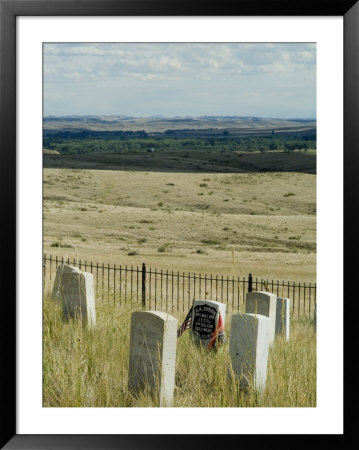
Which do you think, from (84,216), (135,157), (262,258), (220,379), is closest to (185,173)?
(135,157)

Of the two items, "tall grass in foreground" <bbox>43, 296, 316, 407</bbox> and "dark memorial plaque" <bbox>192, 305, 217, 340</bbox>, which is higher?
"dark memorial plaque" <bbox>192, 305, 217, 340</bbox>

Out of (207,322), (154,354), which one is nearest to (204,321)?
(207,322)

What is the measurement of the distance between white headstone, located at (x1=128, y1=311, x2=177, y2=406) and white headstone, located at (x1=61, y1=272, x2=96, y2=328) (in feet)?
7.18

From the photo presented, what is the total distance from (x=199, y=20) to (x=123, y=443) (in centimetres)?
264

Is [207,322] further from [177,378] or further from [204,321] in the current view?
[177,378]

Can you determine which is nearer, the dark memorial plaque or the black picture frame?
the black picture frame

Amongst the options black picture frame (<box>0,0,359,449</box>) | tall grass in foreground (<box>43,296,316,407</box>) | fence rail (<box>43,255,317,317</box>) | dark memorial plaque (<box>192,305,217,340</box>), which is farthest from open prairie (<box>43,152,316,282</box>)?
black picture frame (<box>0,0,359,449</box>)

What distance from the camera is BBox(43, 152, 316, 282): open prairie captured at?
1107 inches

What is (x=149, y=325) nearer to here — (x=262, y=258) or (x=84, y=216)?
(x=262, y=258)

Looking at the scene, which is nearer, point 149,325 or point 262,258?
point 149,325

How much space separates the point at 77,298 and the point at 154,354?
8.32 ft

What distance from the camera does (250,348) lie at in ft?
14.8

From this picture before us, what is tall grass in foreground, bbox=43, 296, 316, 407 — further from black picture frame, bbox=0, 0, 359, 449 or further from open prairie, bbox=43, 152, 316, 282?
open prairie, bbox=43, 152, 316, 282

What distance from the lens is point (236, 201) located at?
4509 centimetres
